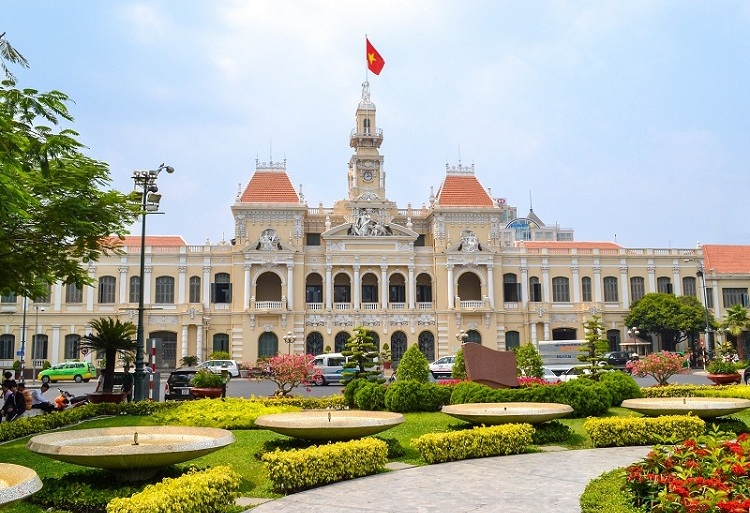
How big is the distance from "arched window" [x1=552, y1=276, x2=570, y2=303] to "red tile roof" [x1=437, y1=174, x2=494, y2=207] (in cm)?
716

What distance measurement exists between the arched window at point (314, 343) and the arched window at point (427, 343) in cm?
654

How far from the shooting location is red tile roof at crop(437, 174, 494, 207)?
48.9 metres

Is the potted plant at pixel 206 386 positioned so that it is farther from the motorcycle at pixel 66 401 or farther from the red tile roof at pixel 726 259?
the red tile roof at pixel 726 259

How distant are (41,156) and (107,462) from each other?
6135mm

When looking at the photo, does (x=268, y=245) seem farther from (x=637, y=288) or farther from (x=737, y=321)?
(x=737, y=321)

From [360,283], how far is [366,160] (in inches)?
358

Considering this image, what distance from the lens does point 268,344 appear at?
45312mm

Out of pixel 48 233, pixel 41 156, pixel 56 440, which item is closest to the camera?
pixel 56 440

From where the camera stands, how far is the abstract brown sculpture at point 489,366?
17.3 metres

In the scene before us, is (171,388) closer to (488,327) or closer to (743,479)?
(743,479)

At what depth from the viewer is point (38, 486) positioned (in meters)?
5.82

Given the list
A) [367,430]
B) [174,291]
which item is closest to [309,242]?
[174,291]

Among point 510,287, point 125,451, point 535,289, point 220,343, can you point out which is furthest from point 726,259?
point 125,451

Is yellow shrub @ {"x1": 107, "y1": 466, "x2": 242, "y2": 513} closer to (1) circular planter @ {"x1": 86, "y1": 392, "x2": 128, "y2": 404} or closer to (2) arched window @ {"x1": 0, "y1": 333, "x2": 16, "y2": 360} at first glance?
(1) circular planter @ {"x1": 86, "y1": 392, "x2": 128, "y2": 404}
